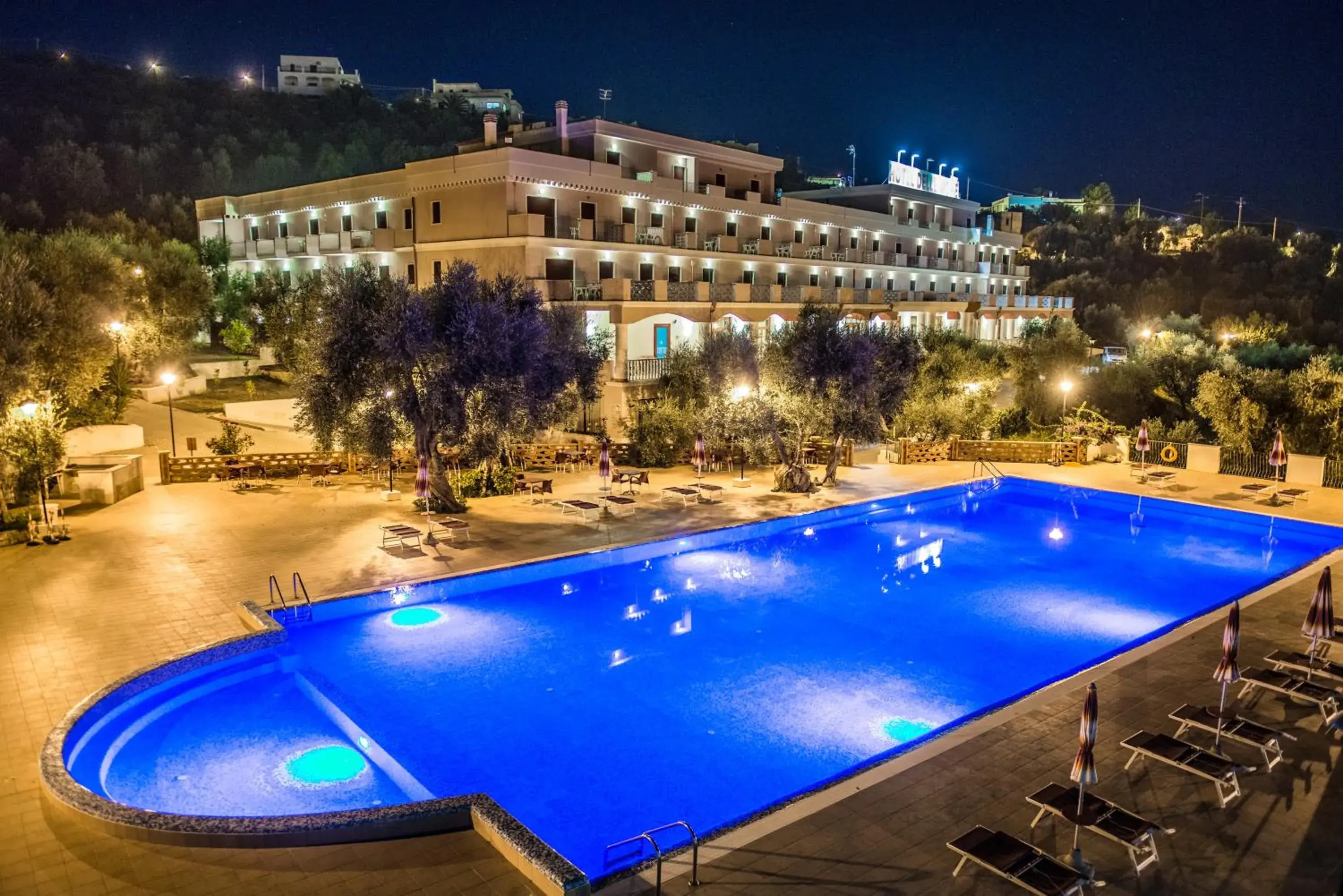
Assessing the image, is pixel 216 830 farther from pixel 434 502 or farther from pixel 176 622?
pixel 434 502

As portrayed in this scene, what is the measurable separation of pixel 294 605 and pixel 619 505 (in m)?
8.74

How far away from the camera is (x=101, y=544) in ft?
53.6

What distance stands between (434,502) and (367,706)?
9.22 metres

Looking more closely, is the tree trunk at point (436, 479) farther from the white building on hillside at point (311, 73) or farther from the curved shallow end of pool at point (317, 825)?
the white building on hillside at point (311, 73)

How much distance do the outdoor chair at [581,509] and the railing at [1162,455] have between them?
54.0ft

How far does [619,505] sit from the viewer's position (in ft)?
68.0

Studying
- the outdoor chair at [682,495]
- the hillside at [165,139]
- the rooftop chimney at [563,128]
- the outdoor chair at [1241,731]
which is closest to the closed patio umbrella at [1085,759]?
the outdoor chair at [1241,731]

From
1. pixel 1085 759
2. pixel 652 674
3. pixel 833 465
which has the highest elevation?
pixel 833 465

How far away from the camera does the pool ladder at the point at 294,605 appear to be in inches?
518

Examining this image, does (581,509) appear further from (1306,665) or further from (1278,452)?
(1278,452)

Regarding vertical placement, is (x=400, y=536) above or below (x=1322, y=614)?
below

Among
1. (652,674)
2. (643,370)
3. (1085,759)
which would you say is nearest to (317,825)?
(652,674)

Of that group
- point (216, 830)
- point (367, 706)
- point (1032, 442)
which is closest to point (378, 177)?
point (1032, 442)

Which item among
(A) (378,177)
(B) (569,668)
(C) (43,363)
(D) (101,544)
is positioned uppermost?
(A) (378,177)
